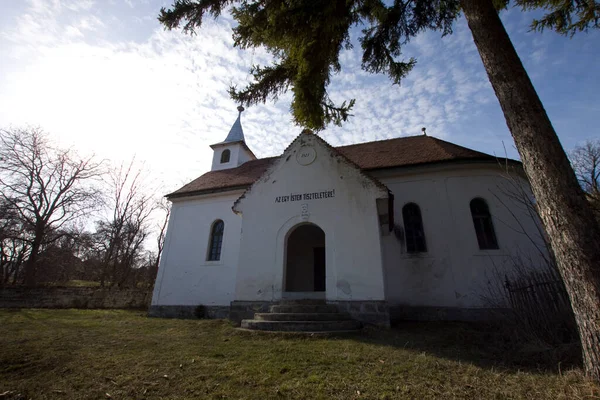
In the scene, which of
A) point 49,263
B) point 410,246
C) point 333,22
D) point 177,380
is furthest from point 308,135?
point 49,263

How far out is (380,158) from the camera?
1434 cm

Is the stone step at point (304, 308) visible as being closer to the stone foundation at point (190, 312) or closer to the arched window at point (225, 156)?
the stone foundation at point (190, 312)

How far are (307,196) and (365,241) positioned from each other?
275cm

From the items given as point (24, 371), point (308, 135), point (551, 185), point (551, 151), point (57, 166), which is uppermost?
point (57, 166)

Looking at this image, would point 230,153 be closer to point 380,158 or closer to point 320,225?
point 380,158

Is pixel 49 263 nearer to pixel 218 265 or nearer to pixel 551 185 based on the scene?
pixel 218 265

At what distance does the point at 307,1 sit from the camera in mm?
6539

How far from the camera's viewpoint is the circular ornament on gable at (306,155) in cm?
1112

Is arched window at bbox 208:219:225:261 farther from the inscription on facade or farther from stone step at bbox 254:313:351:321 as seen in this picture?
stone step at bbox 254:313:351:321

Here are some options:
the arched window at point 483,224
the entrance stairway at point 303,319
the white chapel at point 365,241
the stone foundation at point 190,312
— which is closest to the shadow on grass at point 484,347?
the entrance stairway at point 303,319

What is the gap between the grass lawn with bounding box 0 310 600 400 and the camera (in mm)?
3596

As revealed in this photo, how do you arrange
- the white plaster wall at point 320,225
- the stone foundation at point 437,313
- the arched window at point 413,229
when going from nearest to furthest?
the white plaster wall at point 320,225, the stone foundation at point 437,313, the arched window at point 413,229

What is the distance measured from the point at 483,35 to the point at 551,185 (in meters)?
3.27

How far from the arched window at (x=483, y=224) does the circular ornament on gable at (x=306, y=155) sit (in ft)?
23.2
